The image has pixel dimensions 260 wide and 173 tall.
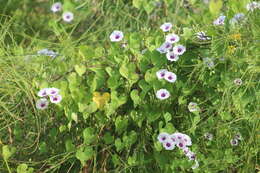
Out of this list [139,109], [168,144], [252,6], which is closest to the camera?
[168,144]

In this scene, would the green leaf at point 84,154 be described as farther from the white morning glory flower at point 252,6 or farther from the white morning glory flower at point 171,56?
the white morning glory flower at point 252,6

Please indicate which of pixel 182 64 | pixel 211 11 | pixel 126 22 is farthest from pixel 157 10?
pixel 182 64

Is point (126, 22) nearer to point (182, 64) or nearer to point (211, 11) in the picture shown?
point (211, 11)

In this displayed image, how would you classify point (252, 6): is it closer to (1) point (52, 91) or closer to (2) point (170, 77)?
(2) point (170, 77)

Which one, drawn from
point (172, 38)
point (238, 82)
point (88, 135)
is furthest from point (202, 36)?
point (88, 135)

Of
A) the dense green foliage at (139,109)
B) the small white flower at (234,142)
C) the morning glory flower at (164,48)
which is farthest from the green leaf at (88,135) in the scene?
the small white flower at (234,142)

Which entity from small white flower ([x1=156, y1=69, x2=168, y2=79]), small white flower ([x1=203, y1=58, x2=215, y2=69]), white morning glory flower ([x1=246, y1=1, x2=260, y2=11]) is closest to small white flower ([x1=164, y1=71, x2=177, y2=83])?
small white flower ([x1=156, y1=69, x2=168, y2=79])

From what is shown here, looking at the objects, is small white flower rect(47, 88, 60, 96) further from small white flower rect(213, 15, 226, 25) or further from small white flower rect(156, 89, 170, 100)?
small white flower rect(213, 15, 226, 25)
